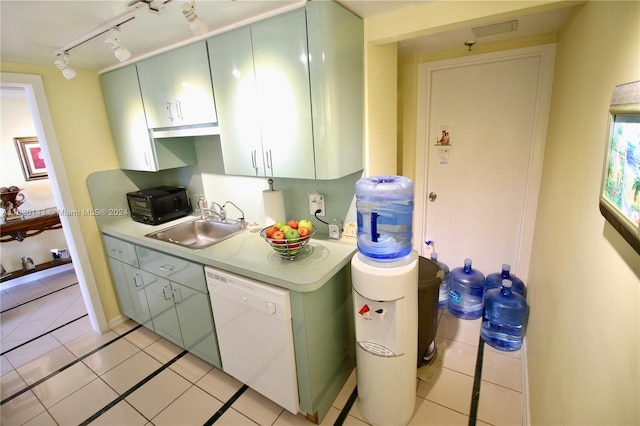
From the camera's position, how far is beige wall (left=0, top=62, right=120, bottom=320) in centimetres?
232

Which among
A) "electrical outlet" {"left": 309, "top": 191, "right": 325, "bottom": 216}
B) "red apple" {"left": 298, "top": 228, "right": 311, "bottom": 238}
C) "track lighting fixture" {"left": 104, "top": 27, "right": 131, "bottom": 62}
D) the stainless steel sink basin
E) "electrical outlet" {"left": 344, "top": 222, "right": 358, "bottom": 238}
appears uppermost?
"track lighting fixture" {"left": 104, "top": 27, "right": 131, "bottom": 62}

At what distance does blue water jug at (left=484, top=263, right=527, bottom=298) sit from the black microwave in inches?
110

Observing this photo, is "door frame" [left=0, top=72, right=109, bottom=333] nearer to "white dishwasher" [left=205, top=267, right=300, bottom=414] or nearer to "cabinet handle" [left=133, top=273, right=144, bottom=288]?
"cabinet handle" [left=133, top=273, right=144, bottom=288]

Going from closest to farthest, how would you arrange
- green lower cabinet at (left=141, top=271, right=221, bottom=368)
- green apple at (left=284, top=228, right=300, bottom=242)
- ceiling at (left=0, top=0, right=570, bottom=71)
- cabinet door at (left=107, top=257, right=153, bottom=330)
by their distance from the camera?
ceiling at (left=0, top=0, right=570, bottom=71) < green apple at (left=284, top=228, right=300, bottom=242) < green lower cabinet at (left=141, top=271, right=221, bottom=368) < cabinet door at (left=107, top=257, right=153, bottom=330)

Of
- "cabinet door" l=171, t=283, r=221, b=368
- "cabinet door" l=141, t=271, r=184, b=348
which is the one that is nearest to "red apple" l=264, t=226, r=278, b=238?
"cabinet door" l=171, t=283, r=221, b=368

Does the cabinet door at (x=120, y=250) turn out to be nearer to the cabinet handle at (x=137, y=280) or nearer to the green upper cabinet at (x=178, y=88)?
the cabinet handle at (x=137, y=280)

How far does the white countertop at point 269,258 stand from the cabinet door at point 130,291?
1.17ft

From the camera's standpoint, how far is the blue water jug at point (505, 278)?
234 centimetres

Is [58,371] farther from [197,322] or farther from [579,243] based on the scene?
[579,243]

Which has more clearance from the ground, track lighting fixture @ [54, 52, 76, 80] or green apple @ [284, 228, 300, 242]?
track lighting fixture @ [54, 52, 76, 80]

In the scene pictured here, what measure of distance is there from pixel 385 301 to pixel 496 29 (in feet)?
5.98

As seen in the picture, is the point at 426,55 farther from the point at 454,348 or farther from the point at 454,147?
the point at 454,348

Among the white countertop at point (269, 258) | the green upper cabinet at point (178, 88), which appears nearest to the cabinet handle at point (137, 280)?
the white countertop at point (269, 258)

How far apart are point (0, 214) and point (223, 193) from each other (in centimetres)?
308
